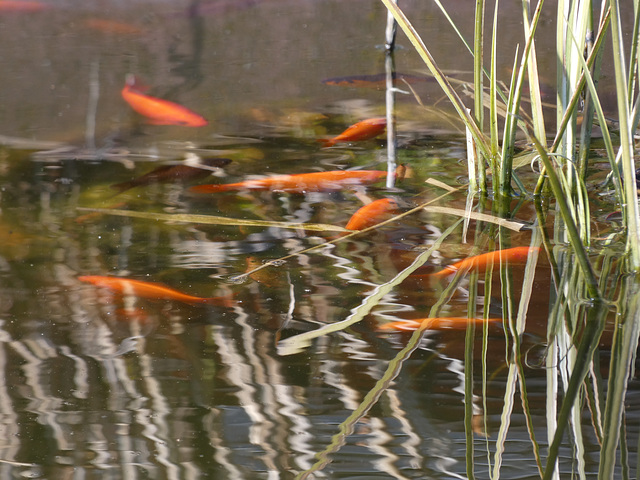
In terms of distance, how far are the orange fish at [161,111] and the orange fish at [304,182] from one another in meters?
0.47

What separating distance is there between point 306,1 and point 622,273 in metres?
2.45

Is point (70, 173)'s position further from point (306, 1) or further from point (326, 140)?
point (306, 1)

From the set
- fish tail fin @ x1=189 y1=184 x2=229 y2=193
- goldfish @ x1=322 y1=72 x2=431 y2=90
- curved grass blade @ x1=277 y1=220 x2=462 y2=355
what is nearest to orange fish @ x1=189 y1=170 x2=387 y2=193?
fish tail fin @ x1=189 y1=184 x2=229 y2=193

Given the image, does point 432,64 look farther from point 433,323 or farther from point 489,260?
point 433,323

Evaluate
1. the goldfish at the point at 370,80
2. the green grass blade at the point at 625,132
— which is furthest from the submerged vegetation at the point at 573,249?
the goldfish at the point at 370,80

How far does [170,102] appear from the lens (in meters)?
2.18

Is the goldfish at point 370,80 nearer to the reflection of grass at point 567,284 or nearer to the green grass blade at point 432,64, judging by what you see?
the reflection of grass at point 567,284

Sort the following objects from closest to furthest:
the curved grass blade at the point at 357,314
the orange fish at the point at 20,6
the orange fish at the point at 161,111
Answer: the curved grass blade at the point at 357,314 < the orange fish at the point at 161,111 < the orange fish at the point at 20,6

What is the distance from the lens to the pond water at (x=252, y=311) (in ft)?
2.73

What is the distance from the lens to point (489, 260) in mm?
1265

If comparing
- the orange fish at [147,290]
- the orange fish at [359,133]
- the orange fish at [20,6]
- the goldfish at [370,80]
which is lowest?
the orange fish at [147,290]

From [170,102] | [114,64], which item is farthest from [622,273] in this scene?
[114,64]

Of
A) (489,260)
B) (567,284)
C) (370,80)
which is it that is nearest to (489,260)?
(489,260)

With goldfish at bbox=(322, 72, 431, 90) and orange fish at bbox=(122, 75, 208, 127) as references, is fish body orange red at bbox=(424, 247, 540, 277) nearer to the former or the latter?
orange fish at bbox=(122, 75, 208, 127)
